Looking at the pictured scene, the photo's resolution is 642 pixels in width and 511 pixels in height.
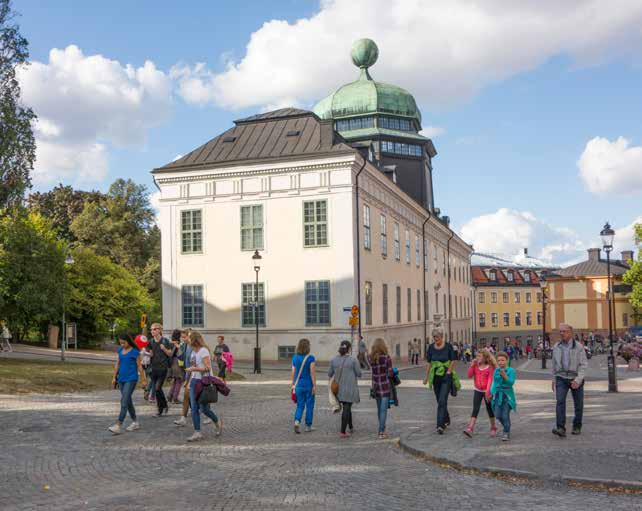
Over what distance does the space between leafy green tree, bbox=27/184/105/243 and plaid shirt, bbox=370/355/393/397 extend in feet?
185

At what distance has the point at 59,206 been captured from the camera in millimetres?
65562

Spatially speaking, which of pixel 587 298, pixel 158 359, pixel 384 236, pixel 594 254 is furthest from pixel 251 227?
pixel 594 254

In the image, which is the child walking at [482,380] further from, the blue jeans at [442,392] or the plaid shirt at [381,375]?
the plaid shirt at [381,375]

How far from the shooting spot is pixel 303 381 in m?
12.7

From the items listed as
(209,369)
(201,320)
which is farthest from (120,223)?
(209,369)

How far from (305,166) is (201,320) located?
10.4 metres

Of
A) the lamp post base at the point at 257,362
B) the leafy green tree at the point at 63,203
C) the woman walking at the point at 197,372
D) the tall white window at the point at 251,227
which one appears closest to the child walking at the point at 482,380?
the woman walking at the point at 197,372

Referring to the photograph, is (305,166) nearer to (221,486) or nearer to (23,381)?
(23,381)

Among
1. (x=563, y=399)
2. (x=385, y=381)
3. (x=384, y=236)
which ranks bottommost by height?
(x=563, y=399)

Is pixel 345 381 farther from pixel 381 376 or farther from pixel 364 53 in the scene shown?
pixel 364 53

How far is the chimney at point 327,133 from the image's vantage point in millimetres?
37094

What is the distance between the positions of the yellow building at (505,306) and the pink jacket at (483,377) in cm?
7913

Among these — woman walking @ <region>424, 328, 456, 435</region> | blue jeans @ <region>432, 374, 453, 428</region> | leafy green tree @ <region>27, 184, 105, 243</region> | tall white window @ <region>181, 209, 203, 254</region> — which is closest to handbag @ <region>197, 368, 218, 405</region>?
woman walking @ <region>424, 328, 456, 435</region>

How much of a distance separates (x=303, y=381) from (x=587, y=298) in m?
82.3
